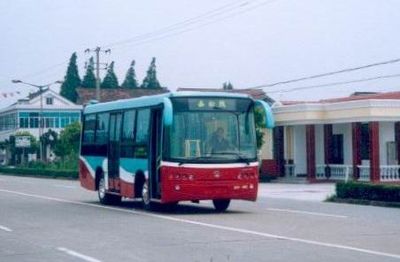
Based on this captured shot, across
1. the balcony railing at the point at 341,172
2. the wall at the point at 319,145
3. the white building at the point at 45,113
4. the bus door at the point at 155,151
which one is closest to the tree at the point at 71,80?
the white building at the point at 45,113

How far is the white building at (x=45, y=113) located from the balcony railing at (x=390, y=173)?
63.8 m

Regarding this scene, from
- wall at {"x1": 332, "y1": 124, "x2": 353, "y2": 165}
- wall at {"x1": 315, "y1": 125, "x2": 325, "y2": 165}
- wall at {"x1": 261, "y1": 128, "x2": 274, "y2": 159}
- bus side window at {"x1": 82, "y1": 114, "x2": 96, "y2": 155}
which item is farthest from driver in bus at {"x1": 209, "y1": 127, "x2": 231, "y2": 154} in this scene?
wall at {"x1": 261, "y1": 128, "x2": 274, "y2": 159}

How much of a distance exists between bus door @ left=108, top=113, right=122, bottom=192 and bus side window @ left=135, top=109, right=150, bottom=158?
175cm

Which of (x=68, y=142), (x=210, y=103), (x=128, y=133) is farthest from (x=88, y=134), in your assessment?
(x=68, y=142)

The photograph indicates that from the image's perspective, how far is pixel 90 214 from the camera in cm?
2370

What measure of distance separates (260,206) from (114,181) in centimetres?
455

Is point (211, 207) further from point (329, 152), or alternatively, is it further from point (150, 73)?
point (150, 73)

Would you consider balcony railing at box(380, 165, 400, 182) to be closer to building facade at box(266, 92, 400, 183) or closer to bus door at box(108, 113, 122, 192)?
building facade at box(266, 92, 400, 183)

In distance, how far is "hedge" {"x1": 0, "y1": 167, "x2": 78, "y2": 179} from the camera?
209ft

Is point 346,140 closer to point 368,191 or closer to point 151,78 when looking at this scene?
point 368,191

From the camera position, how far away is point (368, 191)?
28438 millimetres

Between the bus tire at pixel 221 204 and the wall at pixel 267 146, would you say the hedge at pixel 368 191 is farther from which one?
the wall at pixel 267 146

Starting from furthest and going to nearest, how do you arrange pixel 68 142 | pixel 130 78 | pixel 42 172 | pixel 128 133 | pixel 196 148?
pixel 130 78, pixel 68 142, pixel 42 172, pixel 128 133, pixel 196 148

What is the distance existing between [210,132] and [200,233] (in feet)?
17.4
